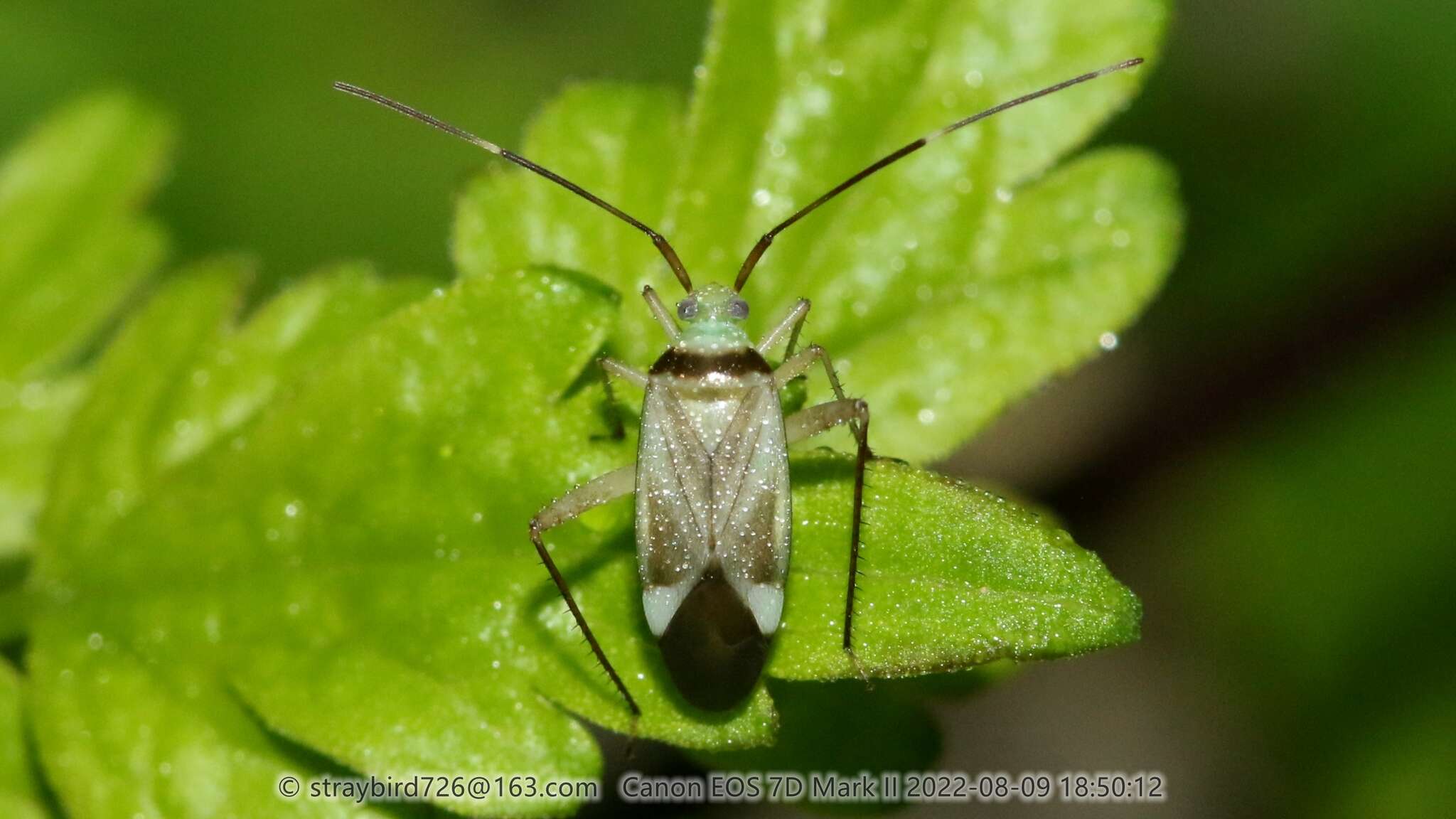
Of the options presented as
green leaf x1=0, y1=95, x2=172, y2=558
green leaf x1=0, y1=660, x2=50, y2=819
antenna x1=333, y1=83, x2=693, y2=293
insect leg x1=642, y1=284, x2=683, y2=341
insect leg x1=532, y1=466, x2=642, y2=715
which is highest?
antenna x1=333, y1=83, x2=693, y2=293

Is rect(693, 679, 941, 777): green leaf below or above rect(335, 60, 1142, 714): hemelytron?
below

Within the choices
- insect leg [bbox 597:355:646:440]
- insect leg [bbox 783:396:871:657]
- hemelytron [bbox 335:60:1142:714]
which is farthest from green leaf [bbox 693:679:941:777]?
insect leg [bbox 597:355:646:440]

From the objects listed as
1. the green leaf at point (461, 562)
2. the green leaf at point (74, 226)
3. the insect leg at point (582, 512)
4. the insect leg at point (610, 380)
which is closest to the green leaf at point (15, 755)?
the green leaf at point (461, 562)

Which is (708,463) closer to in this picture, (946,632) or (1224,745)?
(946,632)

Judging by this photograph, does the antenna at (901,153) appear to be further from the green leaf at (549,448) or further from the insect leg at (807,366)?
the insect leg at (807,366)

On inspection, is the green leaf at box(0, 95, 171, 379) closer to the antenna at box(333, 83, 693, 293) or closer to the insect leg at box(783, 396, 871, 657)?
the antenna at box(333, 83, 693, 293)

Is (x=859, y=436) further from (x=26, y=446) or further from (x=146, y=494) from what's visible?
(x=26, y=446)

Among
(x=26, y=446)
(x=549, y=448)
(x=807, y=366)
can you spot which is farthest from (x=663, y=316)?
(x=26, y=446)
